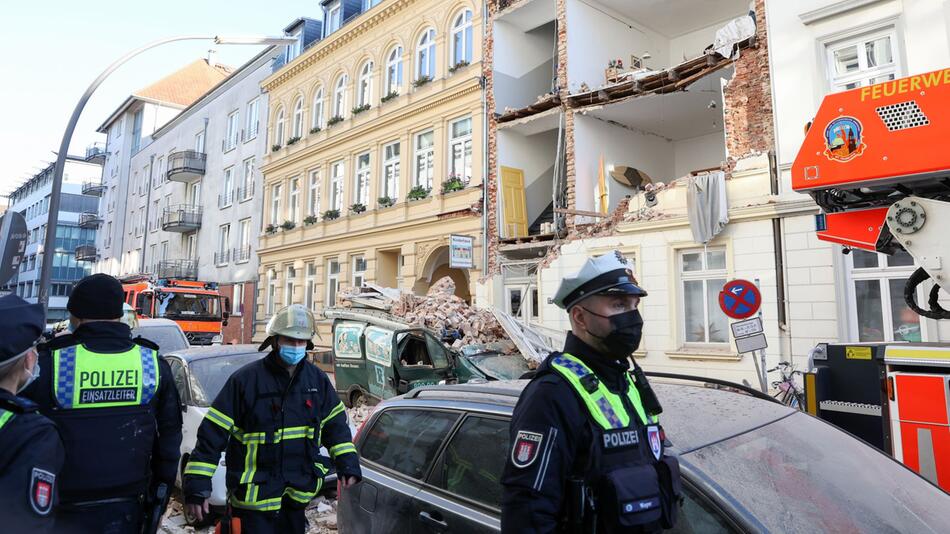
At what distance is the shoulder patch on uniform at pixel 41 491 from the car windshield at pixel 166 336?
28.4 feet

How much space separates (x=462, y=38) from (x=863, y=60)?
11130mm

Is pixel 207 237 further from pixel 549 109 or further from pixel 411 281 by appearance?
pixel 549 109

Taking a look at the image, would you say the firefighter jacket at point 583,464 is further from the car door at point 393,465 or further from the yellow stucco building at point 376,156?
the yellow stucco building at point 376,156

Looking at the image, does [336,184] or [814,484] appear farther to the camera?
[336,184]

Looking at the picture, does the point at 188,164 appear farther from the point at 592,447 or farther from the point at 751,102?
the point at 592,447

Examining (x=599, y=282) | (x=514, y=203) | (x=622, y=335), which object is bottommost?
(x=622, y=335)

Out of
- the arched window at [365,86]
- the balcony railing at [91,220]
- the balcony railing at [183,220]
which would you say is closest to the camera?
the arched window at [365,86]

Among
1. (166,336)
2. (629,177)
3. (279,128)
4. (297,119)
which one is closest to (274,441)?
(166,336)

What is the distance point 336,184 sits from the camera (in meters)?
22.2

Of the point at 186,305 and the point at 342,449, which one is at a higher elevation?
the point at 186,305

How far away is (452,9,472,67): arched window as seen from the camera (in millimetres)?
17312

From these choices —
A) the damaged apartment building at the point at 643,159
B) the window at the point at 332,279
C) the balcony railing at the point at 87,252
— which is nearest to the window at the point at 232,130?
the window at the point at 332,279

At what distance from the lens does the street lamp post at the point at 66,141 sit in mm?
8992

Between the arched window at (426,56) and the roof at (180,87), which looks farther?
the roof at (180,87)
